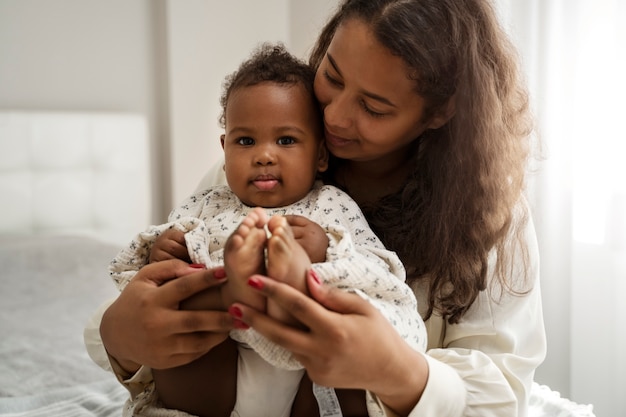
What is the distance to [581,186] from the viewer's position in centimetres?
207

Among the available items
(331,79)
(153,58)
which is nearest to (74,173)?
(153,58)

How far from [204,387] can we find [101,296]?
169 centimetres

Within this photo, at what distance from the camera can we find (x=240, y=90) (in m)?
1.29

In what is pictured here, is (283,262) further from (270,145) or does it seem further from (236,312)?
(270,145)

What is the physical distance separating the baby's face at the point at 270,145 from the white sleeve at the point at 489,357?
16.2 inches

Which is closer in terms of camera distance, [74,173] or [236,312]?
[236,312]

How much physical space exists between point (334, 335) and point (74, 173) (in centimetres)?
252

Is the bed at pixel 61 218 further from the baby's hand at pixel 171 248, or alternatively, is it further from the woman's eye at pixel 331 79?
the woman's eye at pixel 331 79

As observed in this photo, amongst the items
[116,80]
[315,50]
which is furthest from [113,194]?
[315,50]

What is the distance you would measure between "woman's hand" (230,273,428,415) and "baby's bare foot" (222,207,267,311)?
2 centimetres

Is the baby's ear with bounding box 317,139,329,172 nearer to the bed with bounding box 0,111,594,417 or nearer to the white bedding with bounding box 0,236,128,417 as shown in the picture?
the white bedding with bounding box 0,236,128,417

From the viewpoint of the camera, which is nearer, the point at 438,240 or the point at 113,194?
the point at 438,240

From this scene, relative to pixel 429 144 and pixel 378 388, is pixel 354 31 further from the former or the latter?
pixel 378 388

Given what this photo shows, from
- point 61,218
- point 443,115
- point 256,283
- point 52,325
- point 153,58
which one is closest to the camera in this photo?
point 256,283
